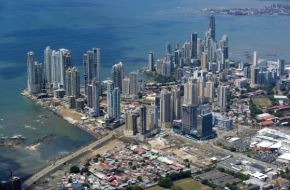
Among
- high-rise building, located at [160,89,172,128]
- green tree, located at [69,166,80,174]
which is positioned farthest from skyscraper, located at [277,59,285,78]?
green tree, located at [69,166,80,174]

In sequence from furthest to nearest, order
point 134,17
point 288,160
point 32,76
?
point 134,17 < point 32,76 < point 288,160

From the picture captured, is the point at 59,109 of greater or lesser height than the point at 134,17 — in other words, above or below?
below

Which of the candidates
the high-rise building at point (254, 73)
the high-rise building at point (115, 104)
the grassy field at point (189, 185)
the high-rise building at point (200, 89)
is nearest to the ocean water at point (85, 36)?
the high-rise building at point (115, 104)

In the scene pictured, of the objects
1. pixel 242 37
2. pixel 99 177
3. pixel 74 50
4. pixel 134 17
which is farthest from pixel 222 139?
pixel 134 17

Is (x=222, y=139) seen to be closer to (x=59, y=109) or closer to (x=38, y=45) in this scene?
(x=59, y=109)

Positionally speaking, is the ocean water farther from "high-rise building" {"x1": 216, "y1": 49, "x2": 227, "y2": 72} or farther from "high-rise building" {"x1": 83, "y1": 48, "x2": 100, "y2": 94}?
"high-rise building" {"x1": 216, "y1": 49, "x2": 227, "y2": 72}

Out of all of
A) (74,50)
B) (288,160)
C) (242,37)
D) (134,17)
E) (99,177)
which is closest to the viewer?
(99,177)
